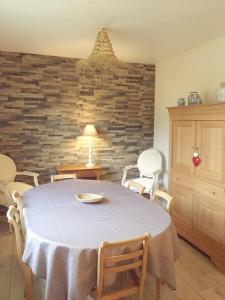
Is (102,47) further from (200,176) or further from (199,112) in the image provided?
(200,176)

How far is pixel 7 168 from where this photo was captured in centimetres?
389

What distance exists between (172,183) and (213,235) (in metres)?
0.89

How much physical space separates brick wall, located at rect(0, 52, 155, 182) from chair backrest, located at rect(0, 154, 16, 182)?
0.89 feet

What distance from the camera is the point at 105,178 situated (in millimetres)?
4766

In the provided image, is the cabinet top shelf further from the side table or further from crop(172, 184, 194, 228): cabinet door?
the side table

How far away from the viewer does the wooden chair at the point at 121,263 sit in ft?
5.06

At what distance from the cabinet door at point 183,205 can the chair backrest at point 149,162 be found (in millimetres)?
959

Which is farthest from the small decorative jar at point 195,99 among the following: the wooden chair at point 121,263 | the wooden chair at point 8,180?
the wooden chair at point 8,180

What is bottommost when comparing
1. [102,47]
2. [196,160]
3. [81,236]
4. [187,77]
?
[81,236]

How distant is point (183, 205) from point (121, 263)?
1.77 meters

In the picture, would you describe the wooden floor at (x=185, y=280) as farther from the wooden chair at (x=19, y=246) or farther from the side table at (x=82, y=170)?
the side table at (x=82, y=170)

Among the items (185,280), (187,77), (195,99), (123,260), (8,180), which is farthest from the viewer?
(187,77)

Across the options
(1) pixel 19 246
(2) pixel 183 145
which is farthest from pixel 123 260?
(2) pixel 183 145

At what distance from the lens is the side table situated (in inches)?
163
